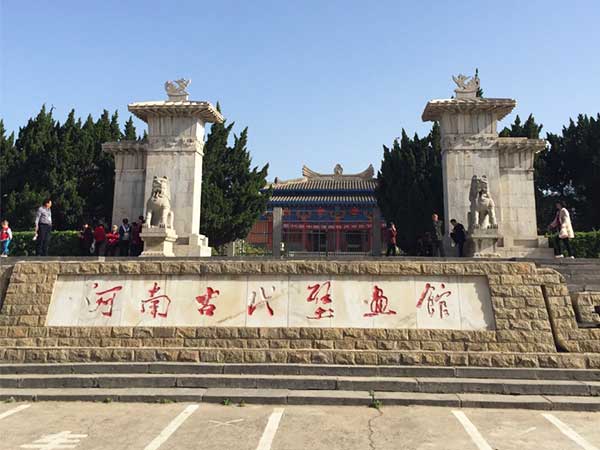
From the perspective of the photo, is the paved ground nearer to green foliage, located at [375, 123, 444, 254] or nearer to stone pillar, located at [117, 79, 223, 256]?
stone pillar, located at [117, 79, 223, 256]

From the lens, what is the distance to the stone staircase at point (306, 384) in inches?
215

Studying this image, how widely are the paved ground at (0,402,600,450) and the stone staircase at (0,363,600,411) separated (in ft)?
0.52

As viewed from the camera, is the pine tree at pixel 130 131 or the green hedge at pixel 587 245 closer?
the green hedge at pixel 587 245

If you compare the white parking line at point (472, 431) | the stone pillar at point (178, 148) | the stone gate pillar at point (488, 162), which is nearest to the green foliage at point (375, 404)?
the white parking line at point (472, 431)

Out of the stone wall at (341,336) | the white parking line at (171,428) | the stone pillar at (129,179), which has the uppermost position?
the stone pillar at (129,179)

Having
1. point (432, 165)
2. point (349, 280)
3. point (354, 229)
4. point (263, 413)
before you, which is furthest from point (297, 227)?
point (263, 413)

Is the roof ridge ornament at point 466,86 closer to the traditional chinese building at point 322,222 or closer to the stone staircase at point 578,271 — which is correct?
the stone staircase at point 578,271

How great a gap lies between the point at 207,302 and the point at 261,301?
85 cm

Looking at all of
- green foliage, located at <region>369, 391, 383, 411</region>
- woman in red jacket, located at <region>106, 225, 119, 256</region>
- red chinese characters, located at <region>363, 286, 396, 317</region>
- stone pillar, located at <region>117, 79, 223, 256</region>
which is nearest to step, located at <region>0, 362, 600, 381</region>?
green foliage, located at <region>369, 391, 383, 411</region>

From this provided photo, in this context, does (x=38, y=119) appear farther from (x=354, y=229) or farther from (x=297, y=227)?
(x=354, y=229)

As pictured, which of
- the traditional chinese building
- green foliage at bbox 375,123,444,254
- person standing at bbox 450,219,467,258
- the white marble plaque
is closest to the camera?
the white marble plaque

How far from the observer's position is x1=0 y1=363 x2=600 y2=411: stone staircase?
546cm

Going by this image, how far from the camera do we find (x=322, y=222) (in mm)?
28469

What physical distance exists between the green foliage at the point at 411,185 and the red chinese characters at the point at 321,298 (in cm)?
1209
